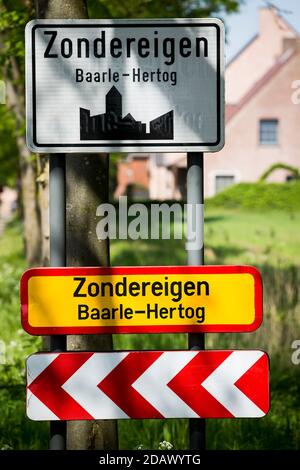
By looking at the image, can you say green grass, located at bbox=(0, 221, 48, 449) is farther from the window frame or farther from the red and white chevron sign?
the window frame

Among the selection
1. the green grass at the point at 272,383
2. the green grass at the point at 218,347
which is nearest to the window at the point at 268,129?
the green grass at the point at 272,383

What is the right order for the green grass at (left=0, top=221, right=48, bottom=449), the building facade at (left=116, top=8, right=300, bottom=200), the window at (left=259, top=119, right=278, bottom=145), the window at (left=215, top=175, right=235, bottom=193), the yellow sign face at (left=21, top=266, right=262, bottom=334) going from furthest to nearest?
the window at (left=215, top=175, right=235, bottom=193) < the window at (left=259, top=119, right=278, bottom=145) < the building facade at (left=116, top=8, right=300, bottom=200) < the green grass at (left=0, top=221, right=48, bottom=449) < the yellow sign face at (left=21, top=266, right=262, bottom=334)

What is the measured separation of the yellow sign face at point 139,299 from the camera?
3.85m

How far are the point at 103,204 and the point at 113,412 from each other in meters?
1.40

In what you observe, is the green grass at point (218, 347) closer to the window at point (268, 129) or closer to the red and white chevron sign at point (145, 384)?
the red and white chevron sign at point (145, 384)

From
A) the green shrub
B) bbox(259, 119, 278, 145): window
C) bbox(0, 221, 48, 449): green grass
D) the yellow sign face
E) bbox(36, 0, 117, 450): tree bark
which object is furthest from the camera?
bbox(259, 119, 278, 145): window

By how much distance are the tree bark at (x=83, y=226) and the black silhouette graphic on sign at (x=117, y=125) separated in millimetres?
929

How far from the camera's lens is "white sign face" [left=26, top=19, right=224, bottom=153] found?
3875 millimetres

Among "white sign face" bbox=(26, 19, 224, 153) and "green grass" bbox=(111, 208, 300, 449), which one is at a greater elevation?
"white sign face" bbox=(26, 19, 224, 153)

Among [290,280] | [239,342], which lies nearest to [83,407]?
[239,342]

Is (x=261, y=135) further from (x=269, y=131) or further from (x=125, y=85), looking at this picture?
(x=125, y=85)

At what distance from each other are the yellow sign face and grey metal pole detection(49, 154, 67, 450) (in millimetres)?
80

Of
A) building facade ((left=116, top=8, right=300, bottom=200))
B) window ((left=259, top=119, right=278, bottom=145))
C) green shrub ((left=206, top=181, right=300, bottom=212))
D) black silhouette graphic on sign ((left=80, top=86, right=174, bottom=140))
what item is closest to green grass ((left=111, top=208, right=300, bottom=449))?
black silhouette graphic on sign ((left=80, top=86, right=174, bottom=140))

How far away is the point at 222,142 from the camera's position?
3891mm
